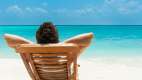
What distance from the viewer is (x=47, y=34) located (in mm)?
4023

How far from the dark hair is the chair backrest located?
15cm

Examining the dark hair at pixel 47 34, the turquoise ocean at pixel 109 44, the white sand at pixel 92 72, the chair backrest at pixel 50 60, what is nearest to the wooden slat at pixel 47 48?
the chair backrest at pixel 50 60

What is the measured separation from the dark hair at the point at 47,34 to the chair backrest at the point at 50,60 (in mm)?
150

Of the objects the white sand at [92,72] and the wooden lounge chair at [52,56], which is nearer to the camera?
the wooden lounge chair at [52,56]

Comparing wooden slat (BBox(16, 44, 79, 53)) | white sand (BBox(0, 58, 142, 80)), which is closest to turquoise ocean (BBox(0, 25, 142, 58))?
white sand (BBox(0, 58, 142, 80))

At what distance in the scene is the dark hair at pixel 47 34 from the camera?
4008 millimetres

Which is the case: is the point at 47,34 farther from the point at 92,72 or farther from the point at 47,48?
the point at 92,72

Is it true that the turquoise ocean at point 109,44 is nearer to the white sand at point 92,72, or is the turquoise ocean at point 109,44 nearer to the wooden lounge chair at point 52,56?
the white sand at point 92,72

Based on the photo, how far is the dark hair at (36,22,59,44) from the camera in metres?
4.01

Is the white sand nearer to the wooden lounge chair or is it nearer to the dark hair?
the wooden lounge chair

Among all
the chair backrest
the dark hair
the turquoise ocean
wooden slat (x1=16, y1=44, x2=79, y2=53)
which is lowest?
the chair backrest

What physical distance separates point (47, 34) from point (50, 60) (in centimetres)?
24

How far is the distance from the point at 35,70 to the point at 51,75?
6.1 inches

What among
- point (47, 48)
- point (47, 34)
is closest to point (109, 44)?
point (47, 34)
